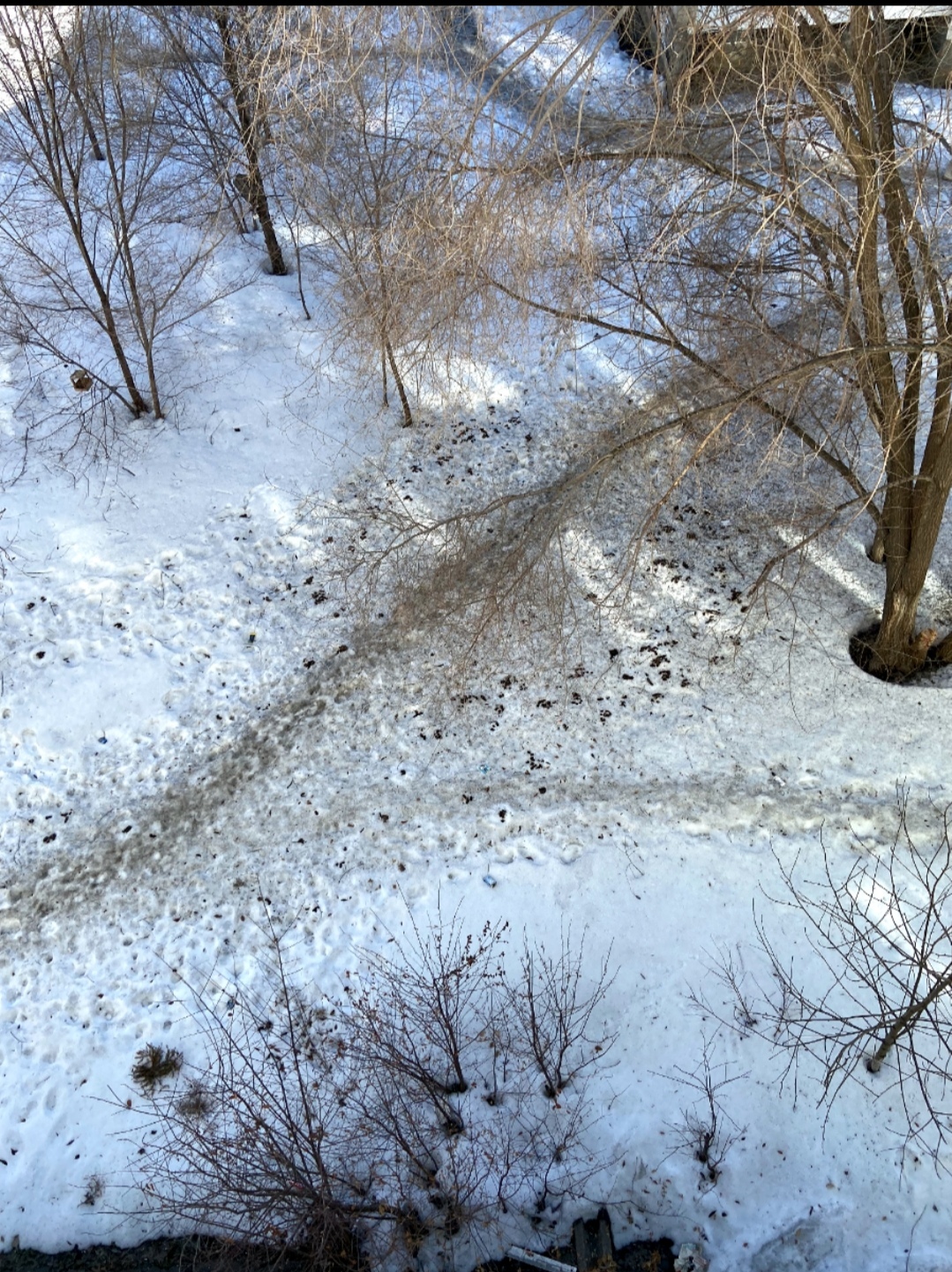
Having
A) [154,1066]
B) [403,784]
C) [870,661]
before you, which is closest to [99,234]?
[403,784]

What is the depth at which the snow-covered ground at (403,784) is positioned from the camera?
680 cm

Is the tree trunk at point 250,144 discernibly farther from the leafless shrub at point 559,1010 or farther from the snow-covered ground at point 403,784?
the leafless shrub at point 559,1010

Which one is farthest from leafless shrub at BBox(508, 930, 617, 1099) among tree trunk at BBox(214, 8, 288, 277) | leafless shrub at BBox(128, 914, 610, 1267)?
tree trunk at BBox(214, 8, 288, 277)

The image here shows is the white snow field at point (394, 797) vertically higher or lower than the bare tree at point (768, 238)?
lower

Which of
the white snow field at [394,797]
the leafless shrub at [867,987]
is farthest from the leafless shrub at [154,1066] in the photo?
the leafless shrub at [867,987]

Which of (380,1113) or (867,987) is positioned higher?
(867,987)

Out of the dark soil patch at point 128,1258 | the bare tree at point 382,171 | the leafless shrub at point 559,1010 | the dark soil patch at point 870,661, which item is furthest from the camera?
the dark soil patch at point 870,661

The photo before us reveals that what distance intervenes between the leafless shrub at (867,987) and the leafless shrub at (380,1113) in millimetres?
1349

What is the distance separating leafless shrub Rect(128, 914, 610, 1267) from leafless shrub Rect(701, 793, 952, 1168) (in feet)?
4.43

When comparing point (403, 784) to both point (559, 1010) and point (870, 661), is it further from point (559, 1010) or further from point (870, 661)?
point (870, 661)

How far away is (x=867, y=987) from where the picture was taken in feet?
24.0

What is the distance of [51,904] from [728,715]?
20.7ft

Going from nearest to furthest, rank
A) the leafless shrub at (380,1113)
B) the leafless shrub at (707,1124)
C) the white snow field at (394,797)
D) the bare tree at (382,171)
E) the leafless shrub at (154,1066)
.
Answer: the bare tree at (382,171), the leafless shrub at (380,1113), the leafless shrub at (707,1124), the white snow field at (394,797), the leafless shrub at (154,1066)

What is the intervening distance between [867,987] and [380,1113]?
12.5 ft
